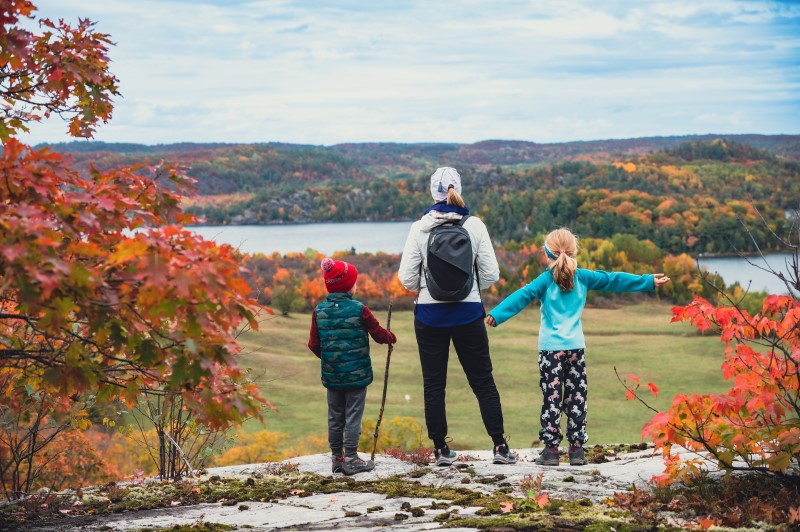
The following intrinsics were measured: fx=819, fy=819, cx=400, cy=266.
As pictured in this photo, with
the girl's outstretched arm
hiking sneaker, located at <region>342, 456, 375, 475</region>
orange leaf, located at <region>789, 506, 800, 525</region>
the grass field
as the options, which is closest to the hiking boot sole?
hiking sneaker, located at <region>342, 456, 375, 475</region>

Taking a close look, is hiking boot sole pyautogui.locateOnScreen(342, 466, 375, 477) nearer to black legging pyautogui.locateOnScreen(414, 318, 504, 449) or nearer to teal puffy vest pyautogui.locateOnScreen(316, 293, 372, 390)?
black legging pyautogui.locateOnScreen(414, 318, 504, 449)

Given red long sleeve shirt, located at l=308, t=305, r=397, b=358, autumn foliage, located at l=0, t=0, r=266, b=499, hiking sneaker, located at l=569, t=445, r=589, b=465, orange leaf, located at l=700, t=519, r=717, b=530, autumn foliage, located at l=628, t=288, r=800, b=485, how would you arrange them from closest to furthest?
1. autumn foliage, located at l=0, t=0, r=266, b=499
2. orange leaf, located at l=700, t=519, r=717, b=530
3. autumn foliage, located at l=628, t=288, r=800, b=485
4. red long sleeve shirt, located at l=308, t=305, r=397, b=358
5. hiking sneaker, located at l=569, t=445, r=589, b=465

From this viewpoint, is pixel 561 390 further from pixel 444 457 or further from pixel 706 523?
pixel 706 523

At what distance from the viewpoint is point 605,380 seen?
40.4 metres

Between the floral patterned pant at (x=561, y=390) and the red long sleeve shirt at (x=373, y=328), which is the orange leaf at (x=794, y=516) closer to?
the floral patterned pant at (x=561, y=390)

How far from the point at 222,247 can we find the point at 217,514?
2935 mm

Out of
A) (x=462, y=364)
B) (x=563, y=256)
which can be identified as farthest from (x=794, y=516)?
(x=462, y=364)

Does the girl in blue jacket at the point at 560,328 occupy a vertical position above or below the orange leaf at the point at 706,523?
above

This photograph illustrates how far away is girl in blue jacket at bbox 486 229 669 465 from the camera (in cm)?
731

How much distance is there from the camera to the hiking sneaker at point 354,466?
24.8 ft

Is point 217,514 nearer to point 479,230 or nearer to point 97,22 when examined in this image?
point 479,230

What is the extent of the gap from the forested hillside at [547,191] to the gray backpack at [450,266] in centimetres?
8874

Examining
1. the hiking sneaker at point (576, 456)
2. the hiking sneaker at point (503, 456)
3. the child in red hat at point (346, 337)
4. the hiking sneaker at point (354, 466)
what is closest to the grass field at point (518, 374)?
the hiking sneaker at point (354, 466)

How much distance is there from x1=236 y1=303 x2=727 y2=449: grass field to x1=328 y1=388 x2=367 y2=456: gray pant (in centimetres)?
1592
